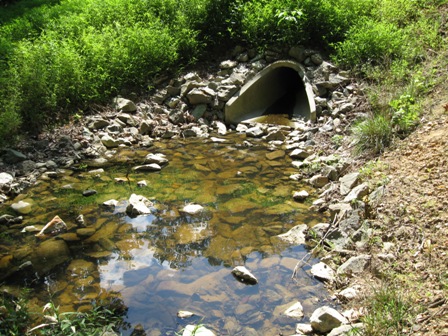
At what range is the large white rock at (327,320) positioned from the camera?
3.44 meters

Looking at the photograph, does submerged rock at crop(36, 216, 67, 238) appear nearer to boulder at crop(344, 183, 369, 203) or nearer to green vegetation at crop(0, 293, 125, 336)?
green vegetation at crop(0, 293, 125, 336)

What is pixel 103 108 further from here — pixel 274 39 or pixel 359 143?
pixel 359 143

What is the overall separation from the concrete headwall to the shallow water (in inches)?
77.0

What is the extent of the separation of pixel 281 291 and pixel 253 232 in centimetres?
112

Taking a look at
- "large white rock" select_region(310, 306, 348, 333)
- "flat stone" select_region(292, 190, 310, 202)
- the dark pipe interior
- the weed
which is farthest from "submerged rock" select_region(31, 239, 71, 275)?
the dark pipe interior

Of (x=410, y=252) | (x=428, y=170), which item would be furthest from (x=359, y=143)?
(x=410, y=252)

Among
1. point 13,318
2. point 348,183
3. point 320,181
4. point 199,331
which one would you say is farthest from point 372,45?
point 13,318

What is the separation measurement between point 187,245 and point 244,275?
0.91 metres

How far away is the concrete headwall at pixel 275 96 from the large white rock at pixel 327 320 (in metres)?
5.30

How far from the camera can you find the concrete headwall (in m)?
8.93

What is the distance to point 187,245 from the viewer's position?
16.2 ft

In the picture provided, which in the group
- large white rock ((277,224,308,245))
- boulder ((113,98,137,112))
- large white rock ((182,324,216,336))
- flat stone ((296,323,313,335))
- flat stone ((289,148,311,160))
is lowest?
flat stone ((289,148,311,160))

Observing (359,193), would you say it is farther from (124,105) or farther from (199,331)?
(124,105)

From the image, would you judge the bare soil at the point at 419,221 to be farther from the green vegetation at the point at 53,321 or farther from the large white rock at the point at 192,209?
the green vegetation at the point at 53,321
